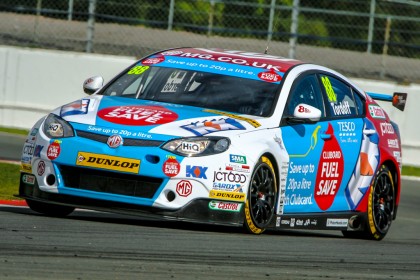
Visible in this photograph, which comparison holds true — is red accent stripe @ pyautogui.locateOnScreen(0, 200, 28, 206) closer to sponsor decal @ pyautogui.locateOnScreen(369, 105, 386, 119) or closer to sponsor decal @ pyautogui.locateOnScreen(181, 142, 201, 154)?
sponsor decal @ pyautogui.locateOnScreen(181, 142, 201, 154)

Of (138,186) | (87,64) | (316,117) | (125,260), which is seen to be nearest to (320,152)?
(316,117)

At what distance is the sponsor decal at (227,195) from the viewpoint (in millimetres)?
8625

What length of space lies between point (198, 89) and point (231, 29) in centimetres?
949

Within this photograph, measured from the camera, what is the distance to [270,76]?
9.88m

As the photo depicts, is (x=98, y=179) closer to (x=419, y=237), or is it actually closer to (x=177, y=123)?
(x=177, y=123)

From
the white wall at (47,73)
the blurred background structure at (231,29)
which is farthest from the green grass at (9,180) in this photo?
the blurred background structure at (231,29)

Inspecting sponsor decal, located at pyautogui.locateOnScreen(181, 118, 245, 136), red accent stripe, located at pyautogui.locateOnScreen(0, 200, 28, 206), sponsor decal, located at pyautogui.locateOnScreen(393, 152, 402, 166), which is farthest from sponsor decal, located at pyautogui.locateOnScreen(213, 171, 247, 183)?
sponsor decal, located at pyautogui.locateOnScreen(393, 152, 402, 166)

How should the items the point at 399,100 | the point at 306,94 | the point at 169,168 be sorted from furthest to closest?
the point at 399,100 → the point at 306,94 → the point at 169,168

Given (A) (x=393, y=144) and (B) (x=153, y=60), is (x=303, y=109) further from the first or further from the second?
(A) (x=393, y=144)

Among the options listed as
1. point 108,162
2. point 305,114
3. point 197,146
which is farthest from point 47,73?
point 197,146

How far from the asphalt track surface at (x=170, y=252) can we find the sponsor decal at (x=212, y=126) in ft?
2.53

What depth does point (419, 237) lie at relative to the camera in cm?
1140

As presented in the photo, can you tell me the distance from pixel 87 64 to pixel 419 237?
7.84 metres

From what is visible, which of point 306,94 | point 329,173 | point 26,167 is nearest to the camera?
point 26,167
